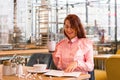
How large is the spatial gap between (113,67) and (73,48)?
998mm

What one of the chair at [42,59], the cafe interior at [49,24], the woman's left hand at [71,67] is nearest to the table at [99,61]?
the cafe interior at [49,24]

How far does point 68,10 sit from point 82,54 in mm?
4993

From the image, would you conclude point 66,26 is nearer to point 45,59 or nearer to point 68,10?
point 45,59

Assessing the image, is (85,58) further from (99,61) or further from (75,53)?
(99,61)

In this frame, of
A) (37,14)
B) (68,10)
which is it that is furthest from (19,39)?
(68,10)

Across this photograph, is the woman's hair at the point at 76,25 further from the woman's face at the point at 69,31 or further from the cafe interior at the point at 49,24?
the cafe interior at the point at 49,24

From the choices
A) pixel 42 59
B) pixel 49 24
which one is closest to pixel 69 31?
pixel 42 59

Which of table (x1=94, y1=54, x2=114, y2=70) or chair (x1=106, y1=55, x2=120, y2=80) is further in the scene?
table (x1=94, y1=54, x2=114, y2=70)

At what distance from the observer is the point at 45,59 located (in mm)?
3303

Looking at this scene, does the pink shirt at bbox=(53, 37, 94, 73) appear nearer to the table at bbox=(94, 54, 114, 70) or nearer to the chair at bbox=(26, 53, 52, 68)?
the chair at bbox=(26, 53, 52, 68)

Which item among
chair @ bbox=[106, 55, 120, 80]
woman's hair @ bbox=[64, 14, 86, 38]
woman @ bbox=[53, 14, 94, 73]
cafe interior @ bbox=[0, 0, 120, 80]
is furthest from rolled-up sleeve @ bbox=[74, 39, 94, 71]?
cafe interior @ bbox=[0, 0, 120, 80]

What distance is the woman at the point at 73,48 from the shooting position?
2658mm

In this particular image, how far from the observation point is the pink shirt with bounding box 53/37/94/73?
264 cm

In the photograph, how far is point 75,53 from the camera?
8.74 ft
